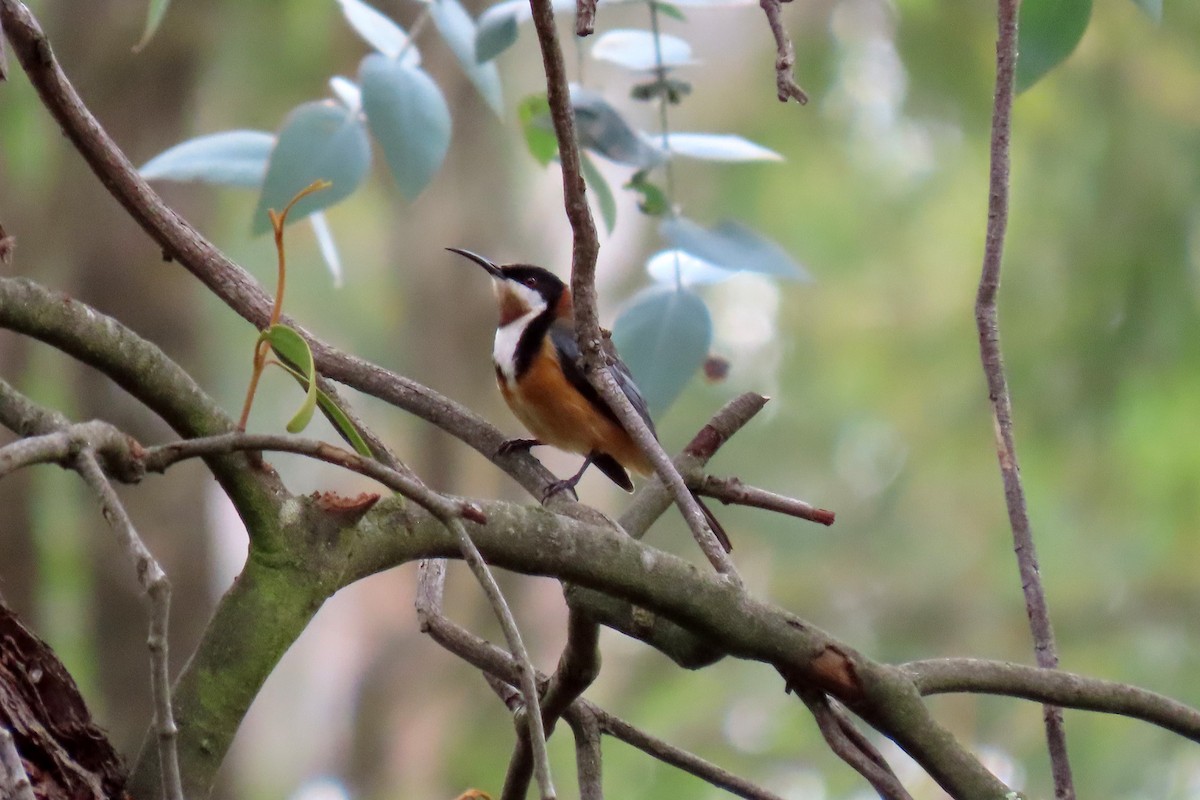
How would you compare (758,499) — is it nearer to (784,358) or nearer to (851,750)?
(851,750)

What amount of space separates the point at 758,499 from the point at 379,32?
1.54 m

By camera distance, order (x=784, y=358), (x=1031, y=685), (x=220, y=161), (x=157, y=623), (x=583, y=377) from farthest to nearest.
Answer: (x=784, y=358) < (x=583, y=377) < (x=220, y=161) < (x=1031, y=685) < (x=157, y=623)

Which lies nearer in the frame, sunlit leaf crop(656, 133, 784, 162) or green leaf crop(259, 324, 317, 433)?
green leaf crop(259, 324, 317, 433)

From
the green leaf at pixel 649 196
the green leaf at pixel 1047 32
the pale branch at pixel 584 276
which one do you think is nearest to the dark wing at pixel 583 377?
the green leaf at pixel 649 196

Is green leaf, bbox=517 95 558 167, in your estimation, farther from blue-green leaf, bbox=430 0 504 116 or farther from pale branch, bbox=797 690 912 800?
pale branch, bbox=797 690 912 800

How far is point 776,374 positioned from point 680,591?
8.05 m

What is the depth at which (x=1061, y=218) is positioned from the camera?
24.6 feet

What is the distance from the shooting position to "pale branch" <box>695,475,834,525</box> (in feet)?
6.98

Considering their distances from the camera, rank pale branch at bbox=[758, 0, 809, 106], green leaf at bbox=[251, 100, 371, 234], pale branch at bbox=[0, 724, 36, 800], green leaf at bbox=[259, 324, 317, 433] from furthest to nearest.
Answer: green leaf at bbox=[251, 100, 371, 234]
pale branch at bbox=[758, 0, 809, 106]
green leaf at bbox=[259, 324, 317, 433]
pale branch at bbox=[0, 724, 36, 800]

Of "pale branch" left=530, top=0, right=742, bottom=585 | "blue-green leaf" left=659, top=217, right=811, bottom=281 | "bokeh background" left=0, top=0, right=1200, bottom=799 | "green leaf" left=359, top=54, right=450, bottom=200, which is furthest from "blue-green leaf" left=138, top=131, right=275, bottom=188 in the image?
"bokeh background" left=0, top=0, right=1200, bottom=799

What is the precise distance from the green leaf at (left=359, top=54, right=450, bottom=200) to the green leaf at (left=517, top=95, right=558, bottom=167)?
23 centimetres

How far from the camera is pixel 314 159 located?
279 cm

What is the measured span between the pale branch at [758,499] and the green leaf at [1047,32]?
0.90 meters

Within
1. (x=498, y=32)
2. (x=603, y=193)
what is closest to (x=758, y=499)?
(x=603, y=193)
